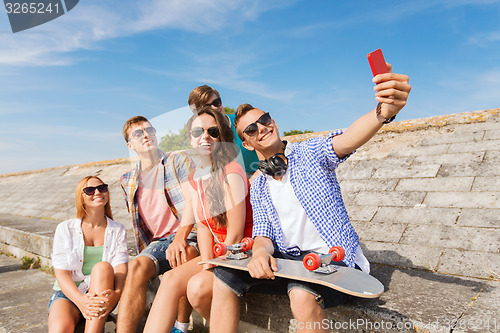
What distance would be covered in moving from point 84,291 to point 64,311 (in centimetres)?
20

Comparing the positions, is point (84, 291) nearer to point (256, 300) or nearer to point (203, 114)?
point (256, 300)

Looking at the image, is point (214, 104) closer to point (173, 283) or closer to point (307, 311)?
point (173, 283)

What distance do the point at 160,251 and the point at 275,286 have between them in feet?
3.51

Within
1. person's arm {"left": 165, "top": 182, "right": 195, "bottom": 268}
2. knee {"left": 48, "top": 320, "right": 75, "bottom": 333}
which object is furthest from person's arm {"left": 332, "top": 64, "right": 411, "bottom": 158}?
knee {"left": 48, "top": 320, "right": 75, "bottom": 333}

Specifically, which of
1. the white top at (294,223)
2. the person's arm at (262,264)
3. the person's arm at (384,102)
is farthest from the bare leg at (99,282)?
the person's arm at (384,102)

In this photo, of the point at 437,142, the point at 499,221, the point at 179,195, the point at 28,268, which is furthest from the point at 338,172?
the point at 28,268

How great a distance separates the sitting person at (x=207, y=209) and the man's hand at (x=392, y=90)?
1.07 m

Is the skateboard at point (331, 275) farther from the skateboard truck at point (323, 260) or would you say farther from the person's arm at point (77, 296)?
the person's arm at point (77, 296)

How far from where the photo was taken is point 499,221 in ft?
9.18

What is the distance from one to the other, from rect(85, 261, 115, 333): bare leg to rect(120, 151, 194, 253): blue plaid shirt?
0.43 meters

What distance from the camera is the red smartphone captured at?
1.50 m

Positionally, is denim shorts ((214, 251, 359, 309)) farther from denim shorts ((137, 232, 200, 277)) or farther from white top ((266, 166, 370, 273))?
denim shorts ((137, 232, 200, 277))

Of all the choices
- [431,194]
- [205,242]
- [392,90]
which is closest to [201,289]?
[205,242]

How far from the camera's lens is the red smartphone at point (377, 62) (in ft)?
4.92
